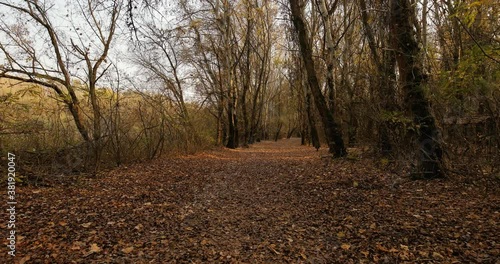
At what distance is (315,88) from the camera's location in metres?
9.57

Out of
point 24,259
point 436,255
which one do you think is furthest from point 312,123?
point 24,259

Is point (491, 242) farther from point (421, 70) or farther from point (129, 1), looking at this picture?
point (129, 1)

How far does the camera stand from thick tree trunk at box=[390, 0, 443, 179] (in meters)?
5.51

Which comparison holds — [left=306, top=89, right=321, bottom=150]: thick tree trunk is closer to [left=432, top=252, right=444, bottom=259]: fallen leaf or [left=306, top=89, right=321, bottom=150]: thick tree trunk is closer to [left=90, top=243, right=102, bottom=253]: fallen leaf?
[left=432, top=252, right=444, bottom=259]: fallen leaf

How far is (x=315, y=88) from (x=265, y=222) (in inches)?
245

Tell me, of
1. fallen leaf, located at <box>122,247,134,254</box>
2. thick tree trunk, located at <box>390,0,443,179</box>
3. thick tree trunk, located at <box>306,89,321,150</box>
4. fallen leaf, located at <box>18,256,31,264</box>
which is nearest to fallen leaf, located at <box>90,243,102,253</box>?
fallen leaf, located at <box>122,247,134,254</box>

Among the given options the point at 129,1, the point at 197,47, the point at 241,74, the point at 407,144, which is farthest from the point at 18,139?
the point at 241,74

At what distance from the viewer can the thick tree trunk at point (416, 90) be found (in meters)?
5.51

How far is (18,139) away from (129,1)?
13.8 feet

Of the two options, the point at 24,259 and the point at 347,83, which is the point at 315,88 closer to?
the point at 347,83

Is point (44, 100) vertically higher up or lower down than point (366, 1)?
lower down

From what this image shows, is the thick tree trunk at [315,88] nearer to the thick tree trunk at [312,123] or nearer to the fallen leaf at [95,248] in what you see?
the thick tree trunk at [312,123]

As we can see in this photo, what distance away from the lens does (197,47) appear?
58.6ft

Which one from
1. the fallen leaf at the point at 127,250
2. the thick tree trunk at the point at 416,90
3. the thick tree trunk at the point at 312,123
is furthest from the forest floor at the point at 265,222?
the thick tree trunk at the point at 312,123
